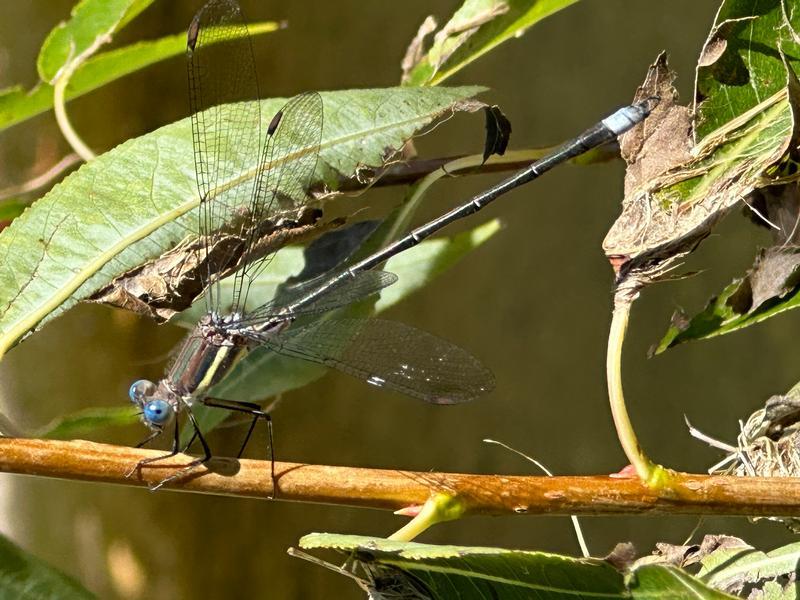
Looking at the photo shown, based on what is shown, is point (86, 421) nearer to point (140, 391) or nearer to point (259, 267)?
point (140, 391)

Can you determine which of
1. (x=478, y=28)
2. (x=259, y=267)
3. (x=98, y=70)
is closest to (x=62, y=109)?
(x=98, y=70)

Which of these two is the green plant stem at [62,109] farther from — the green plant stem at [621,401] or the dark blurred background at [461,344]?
the dark blurred background at [461,344]

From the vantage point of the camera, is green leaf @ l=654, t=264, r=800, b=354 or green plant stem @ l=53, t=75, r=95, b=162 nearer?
green leaf @ l=654, t=264, r=800, b=354

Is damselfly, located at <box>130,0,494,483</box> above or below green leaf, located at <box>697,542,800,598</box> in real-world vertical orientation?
above

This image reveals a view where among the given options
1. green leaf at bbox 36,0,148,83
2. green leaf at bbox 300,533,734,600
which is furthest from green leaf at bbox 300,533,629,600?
green leaf at bbox 36,0,148,83

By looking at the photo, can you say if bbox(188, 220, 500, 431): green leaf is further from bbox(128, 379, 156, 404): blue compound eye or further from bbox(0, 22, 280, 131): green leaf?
bbox(0, 22, 280, 131): green leaf

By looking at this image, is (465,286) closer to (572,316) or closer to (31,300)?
(572,316)
